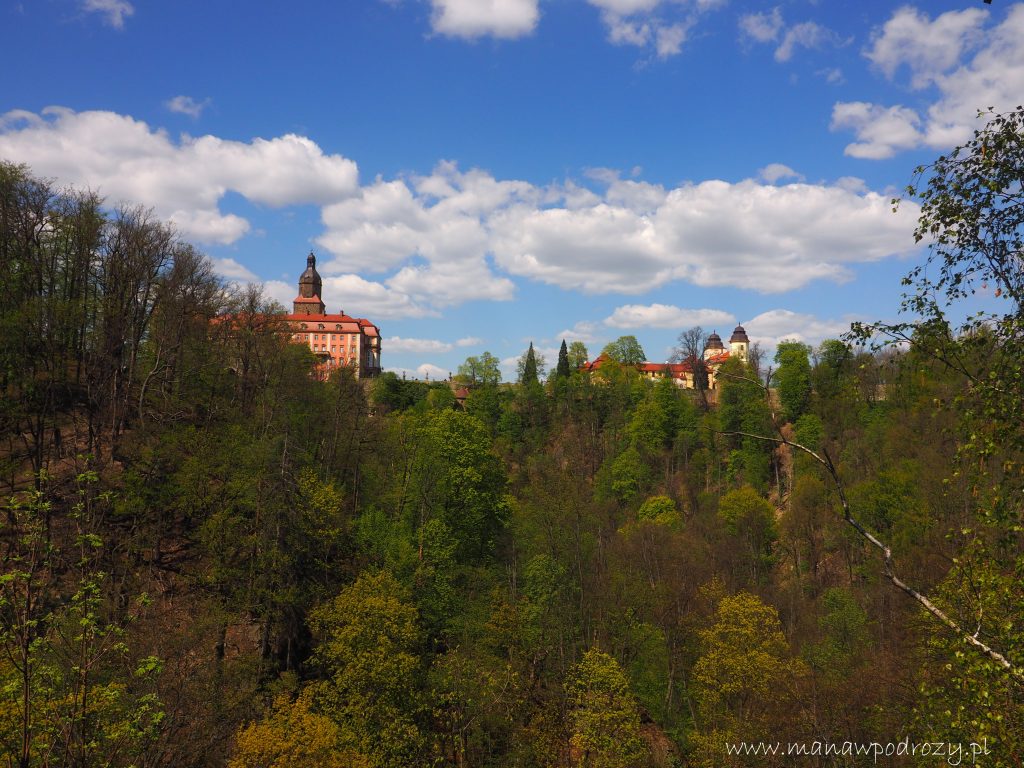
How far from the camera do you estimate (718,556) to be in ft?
158

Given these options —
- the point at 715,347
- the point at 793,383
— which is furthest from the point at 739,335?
the point at 793,383

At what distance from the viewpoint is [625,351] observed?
4028 inches

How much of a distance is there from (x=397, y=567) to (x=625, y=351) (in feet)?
257

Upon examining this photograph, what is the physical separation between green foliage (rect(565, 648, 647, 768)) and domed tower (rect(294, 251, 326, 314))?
100724 millimetres

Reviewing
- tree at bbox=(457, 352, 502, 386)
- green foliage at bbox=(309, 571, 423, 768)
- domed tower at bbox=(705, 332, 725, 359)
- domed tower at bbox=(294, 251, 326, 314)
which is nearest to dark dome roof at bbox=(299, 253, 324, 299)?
domed tower at bbox=(294, 251, 326, 314)

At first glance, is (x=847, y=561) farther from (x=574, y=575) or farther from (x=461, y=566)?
(x=461, y=566)

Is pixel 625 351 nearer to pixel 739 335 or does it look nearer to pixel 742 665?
pixel 739 335

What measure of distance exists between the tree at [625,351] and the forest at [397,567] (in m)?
55.3

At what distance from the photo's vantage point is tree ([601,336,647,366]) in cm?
10219

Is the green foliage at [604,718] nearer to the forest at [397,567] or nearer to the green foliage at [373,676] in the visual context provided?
the forest at [397,567]

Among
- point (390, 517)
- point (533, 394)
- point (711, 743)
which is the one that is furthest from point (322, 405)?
point (533, 394)

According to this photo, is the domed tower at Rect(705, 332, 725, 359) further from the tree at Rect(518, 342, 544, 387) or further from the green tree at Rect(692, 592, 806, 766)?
the green tree at Rect(692, 592, 806, 766)

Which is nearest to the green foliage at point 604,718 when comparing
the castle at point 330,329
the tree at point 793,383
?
the tree at point 793,383

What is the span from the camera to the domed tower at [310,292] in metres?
116
